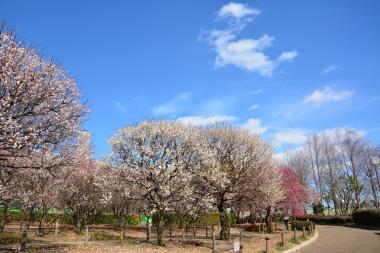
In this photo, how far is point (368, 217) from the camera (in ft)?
150

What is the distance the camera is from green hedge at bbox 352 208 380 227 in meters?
44.0

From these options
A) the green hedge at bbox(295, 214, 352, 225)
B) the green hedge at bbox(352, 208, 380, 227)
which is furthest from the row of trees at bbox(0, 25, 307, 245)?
the green hedge at bbox(295, 214, 352, 225)

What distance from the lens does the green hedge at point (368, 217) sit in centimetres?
4403

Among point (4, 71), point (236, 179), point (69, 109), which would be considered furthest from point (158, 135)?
point (4, 71)

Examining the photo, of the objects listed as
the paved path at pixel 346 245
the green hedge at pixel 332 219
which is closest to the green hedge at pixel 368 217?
the green hedge at pixel 332 219

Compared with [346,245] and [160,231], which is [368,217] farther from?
[160,231]

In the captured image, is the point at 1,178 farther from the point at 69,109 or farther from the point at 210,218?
the point at 210,218

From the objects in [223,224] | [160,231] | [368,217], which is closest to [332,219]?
[368,217]

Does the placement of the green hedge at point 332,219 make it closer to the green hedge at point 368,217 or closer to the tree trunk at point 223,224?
the green hedge at point 368,217

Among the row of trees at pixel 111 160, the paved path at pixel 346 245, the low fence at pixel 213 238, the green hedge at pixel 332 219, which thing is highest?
the row of trees at pixel 111 160

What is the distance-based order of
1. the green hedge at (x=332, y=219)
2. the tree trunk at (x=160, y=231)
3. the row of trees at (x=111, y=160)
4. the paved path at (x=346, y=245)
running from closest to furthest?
the row of trees at (x=111, y=160)
the paved path at (x=346, y=245)
the tree trunk at (x=160, y=231)
the green hedge at (x=332, y=219)

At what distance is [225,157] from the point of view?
2853cm

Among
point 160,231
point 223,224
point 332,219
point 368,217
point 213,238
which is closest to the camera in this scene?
point 213,238

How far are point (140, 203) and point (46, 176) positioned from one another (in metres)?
6.58
